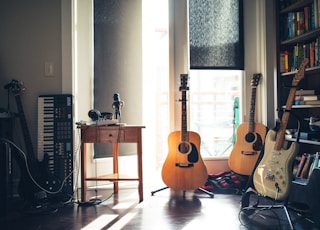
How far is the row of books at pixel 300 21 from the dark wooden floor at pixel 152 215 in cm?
155

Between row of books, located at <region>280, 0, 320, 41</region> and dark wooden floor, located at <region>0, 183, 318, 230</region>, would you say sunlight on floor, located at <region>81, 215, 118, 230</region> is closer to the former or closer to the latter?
dark wooden floor, located at <region>0, 183, 318, 230</region>

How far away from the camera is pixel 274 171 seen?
2.07 meters

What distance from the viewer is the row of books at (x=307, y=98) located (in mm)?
2479

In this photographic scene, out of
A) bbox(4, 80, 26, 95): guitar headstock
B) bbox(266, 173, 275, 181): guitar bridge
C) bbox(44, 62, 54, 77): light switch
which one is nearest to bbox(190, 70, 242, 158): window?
bbox(266, 173, 275, 181): guitar bridge

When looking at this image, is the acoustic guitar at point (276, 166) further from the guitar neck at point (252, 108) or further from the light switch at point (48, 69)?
the light switch at point (48, 69)

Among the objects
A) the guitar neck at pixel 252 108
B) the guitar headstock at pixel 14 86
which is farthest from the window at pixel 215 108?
the guitar headstock at pixel 14 86

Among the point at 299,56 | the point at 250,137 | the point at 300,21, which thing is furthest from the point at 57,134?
the point at 300,21

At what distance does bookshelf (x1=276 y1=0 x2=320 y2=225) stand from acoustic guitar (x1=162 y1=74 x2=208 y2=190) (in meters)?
0.76

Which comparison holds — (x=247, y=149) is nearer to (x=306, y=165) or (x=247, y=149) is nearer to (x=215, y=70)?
(x=306, y=165)

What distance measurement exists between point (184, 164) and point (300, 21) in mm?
1639

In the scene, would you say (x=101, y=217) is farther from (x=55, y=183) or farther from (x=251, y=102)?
(x=251, y=102)

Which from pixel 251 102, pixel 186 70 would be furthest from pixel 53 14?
pixel 251 102

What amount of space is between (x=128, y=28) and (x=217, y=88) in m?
1.19

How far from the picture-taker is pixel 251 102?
3.09 meters
